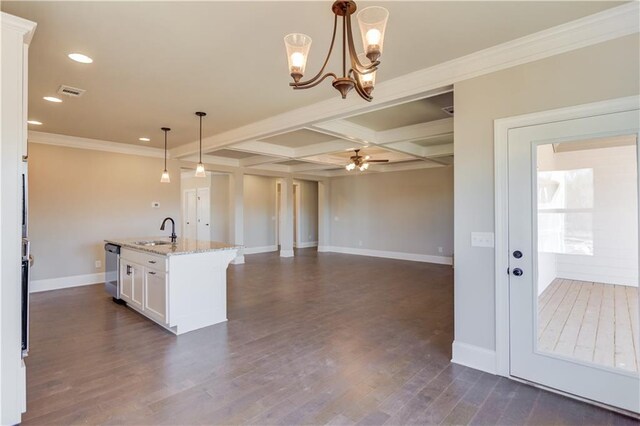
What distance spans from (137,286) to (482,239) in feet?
13.0

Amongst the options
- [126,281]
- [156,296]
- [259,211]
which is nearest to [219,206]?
[259,211]

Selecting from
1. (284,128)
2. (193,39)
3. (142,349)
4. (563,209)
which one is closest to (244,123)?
(284,128)

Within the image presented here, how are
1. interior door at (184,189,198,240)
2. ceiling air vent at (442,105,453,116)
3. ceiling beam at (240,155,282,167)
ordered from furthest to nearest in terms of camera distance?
interior door at (184,189,198,240), ceiling beam at (240,155,282,167), ceiling air vent at (442,105,453,116)

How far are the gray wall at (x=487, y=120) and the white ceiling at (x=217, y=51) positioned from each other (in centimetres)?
29

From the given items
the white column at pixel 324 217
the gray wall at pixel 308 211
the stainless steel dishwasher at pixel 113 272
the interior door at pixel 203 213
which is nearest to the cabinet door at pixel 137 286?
the stainless steel dishwasher at pixel 113 272

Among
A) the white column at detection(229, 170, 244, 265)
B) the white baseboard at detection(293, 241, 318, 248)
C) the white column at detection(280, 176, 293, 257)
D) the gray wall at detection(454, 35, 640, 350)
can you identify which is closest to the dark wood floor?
the gray wall at detection(454, 35, 640, 350)

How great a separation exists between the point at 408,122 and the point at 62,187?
5.74 m

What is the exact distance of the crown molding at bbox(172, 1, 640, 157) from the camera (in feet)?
6.99

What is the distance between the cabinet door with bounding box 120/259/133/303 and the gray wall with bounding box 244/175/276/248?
205 inches

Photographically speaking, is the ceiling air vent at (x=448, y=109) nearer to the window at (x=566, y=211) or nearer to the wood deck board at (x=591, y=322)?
the window at (x=566, y=211)

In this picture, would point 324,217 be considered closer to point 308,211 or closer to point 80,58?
point 308,211

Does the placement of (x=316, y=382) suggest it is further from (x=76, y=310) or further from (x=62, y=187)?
(x=62, y=187)

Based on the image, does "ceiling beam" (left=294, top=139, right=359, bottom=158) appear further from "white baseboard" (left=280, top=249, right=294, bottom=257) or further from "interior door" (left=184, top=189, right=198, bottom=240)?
"interior door" (left=184, top=189, right=198, bottom=240)

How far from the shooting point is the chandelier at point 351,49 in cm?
168
